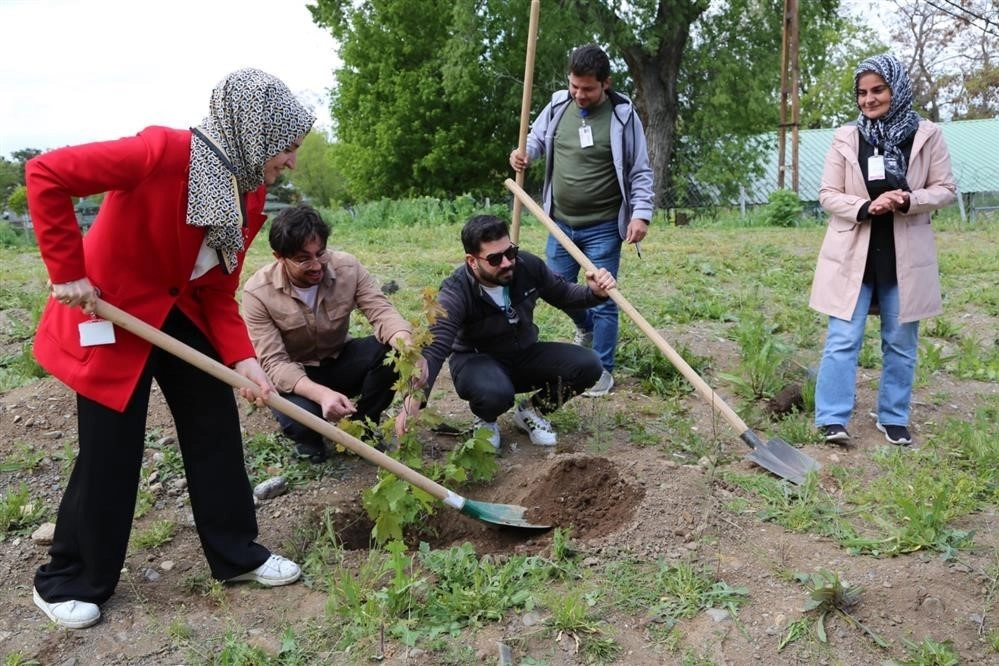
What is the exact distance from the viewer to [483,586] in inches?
117

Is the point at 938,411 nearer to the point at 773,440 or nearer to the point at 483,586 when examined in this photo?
the point at 773,440

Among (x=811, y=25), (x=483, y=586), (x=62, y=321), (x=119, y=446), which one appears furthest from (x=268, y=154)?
(x=811, y=25)

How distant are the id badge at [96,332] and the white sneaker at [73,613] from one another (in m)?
0.90

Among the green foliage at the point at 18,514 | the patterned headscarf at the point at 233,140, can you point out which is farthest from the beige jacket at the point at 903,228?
the green foliage at the point at 18,514

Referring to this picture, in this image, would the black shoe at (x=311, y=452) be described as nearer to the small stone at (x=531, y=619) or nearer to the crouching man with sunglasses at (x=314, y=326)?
the crouching man with sunglasses at (x=314, y=326)

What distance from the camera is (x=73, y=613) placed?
291 centimetres

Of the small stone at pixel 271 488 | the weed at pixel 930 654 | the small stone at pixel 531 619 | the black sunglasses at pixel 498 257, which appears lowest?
the weed at pixel 930 654

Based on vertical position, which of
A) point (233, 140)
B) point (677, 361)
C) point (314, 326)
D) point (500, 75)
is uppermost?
point (500, 75)

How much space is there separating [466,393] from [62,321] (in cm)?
186

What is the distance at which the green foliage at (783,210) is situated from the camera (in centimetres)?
1475

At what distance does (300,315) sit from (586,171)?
195 centimetres

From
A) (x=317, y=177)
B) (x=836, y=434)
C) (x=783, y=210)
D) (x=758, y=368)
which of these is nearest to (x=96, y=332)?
(x=836, y=434)

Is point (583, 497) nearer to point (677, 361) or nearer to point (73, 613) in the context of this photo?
point (677, 361)

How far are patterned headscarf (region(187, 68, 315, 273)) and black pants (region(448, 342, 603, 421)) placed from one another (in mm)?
1639
